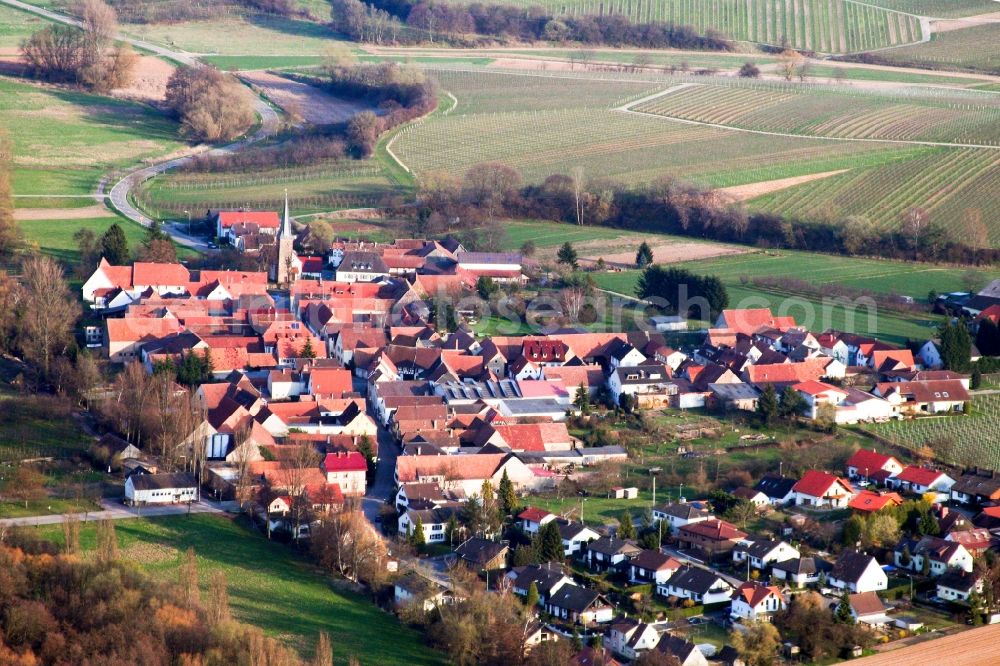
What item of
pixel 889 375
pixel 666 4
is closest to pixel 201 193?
pixel 889 375

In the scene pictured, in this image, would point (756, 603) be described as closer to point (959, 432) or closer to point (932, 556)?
point (932, 556)

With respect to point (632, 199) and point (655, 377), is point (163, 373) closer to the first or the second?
point (655, 377)

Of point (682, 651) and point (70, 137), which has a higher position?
point (70, 137)

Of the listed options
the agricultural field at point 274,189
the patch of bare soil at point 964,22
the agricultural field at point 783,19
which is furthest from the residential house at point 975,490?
the patch of bare soil at point 964,22

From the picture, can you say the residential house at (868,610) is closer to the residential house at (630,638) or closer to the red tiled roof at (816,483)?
the residential house at (630,638)

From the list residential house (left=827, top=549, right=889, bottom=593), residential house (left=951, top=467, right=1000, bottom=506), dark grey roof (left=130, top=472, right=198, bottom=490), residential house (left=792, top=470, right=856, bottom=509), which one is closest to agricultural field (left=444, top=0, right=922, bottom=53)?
residential house (left=951, top=467, right=1000, bottom=506)

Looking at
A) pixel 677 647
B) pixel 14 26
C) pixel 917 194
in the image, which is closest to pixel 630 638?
pixel 677 647
